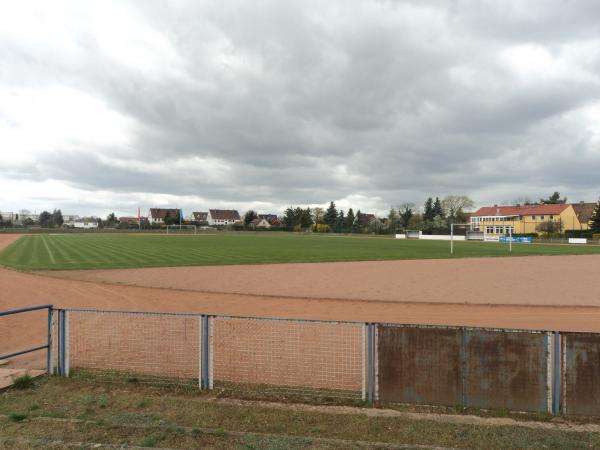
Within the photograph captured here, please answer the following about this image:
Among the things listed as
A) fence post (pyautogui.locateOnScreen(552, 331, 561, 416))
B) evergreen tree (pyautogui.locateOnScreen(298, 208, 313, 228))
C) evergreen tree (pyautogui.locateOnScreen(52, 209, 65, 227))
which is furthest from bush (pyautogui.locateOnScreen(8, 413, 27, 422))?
evergreen tree (pyautogui.locateOnScreen(52, 209, 65, 227))

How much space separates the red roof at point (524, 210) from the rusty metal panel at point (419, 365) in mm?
107114

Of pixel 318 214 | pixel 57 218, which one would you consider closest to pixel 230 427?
pixel 318 214

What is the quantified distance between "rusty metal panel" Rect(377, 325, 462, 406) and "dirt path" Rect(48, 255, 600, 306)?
10284mm

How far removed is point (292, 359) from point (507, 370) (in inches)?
164

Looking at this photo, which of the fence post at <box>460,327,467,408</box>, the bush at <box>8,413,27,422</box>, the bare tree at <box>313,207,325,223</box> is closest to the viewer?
the bush at <box>8,413,27,422</box>

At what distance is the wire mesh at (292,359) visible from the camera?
7531mm

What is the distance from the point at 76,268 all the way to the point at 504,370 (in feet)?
84.6

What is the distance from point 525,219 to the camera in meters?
118

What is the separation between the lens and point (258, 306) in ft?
50.6

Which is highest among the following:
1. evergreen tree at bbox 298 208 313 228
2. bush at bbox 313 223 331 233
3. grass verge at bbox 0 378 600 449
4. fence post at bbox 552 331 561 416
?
evergreen tree at bbox 298 208 313 228

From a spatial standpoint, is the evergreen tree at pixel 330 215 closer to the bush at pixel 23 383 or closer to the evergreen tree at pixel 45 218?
the evergreen tree at pixel 45 218

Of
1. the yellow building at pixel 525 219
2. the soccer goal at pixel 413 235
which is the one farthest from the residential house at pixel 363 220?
the soccer goal at pixel 413 235

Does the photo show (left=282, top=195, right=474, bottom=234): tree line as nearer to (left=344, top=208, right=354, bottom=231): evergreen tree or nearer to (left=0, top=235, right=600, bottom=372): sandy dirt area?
(left=344, top=208, right=354, bottom=231): evergreen tree

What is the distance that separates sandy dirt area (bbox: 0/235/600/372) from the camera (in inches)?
530
